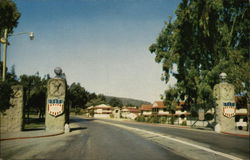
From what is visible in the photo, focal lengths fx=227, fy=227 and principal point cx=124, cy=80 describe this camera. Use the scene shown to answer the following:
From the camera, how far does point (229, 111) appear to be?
2317cm

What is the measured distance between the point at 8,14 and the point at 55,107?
19.3 meters

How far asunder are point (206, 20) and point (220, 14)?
355cm

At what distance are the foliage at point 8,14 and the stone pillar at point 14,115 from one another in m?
16.1

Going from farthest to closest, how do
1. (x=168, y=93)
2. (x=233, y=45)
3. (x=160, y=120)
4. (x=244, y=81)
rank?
1. (x=160, y=120)
2. (x=168, y=93)
3. (x=233, y=45)
4. (x=244, y=81)

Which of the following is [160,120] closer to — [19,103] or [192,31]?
[192,31]

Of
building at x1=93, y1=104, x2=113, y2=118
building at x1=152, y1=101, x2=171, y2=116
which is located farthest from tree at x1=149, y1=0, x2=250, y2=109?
building at x1=93, y1=104, x2=113, y2=118

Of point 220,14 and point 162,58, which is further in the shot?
point 162,58

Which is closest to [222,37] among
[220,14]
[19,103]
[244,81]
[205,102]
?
[220,14]

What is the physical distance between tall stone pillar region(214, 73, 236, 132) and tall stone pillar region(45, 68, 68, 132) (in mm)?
15019

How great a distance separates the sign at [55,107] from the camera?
1964 cm

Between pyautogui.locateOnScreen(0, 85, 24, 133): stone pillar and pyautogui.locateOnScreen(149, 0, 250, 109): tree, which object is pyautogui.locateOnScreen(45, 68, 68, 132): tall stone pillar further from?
pyautogui.locateOnScreen(149, 0, 250, 109): tree

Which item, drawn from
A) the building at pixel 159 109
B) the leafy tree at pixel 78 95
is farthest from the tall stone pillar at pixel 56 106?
the leafy tree at pixel 78 95

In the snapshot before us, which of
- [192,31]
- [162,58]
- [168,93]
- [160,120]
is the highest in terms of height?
[192,31]

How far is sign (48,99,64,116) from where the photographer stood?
64.4 ft
